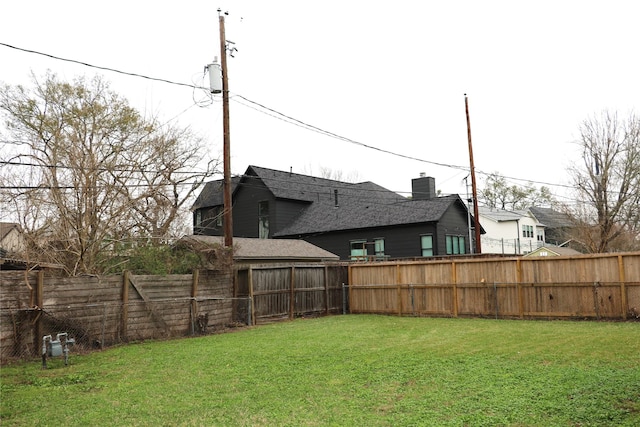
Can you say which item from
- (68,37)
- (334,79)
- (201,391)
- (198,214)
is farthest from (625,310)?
(198,214)

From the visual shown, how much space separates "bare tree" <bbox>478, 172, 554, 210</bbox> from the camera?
205 ft

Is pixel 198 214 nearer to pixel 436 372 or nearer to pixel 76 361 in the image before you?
pixel 76 361

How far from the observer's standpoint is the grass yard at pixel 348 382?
5805 mm

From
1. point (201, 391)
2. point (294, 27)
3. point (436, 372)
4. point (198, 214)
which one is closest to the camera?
point (201, 391)

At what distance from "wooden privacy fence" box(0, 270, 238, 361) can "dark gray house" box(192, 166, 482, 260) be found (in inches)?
522

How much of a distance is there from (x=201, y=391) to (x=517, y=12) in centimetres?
736

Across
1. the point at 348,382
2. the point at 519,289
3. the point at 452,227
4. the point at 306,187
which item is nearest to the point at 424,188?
the point at 452,227

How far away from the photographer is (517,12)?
27.1 feet

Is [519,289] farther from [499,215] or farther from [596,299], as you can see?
[499,215]

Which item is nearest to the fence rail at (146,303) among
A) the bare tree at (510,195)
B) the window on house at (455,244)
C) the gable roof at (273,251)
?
the gable roof at (273,251)

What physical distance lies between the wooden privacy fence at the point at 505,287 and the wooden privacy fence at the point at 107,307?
18.6 feet

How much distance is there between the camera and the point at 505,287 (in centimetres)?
1623

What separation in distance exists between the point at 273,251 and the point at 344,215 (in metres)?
8.69

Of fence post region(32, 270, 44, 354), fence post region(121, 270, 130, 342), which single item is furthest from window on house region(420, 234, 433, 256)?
fence post region(32, 270, 44, 354)
